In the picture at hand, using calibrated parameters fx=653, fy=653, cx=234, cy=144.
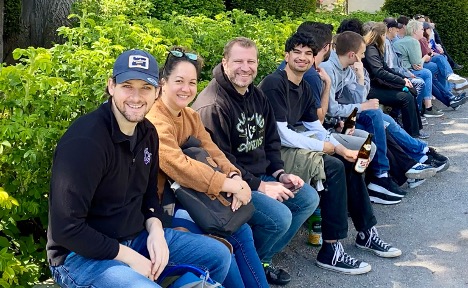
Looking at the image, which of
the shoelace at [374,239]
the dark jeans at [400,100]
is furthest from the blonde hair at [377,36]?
the shoelace at [374,239]

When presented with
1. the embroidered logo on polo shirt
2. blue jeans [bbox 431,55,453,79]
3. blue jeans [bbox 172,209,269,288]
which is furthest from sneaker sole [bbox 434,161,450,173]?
the embroidered logo on polo shirt

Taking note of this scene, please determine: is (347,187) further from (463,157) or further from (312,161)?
(463,157)

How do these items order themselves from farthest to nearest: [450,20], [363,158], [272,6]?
[450,20]
[272,6]
[363,158]

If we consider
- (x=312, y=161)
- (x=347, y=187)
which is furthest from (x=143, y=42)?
(x=347, y=187)

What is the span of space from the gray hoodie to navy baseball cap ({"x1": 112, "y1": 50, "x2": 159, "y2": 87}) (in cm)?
327

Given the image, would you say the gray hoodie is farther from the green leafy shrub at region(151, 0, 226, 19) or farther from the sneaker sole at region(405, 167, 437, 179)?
the green leafy shrub at region(151, 0, 226, 19)

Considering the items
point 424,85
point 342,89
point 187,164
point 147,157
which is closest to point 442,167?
point 342,89

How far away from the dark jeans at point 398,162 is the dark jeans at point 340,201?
1.80 metres

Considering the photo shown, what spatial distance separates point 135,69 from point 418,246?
335 centimetres

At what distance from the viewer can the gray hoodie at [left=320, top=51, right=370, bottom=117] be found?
6.43 metres

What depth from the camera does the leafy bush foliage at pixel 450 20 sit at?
15.0 m

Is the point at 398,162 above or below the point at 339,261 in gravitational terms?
above

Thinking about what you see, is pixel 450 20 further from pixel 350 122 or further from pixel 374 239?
pixel 374 239

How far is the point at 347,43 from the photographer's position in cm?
652
